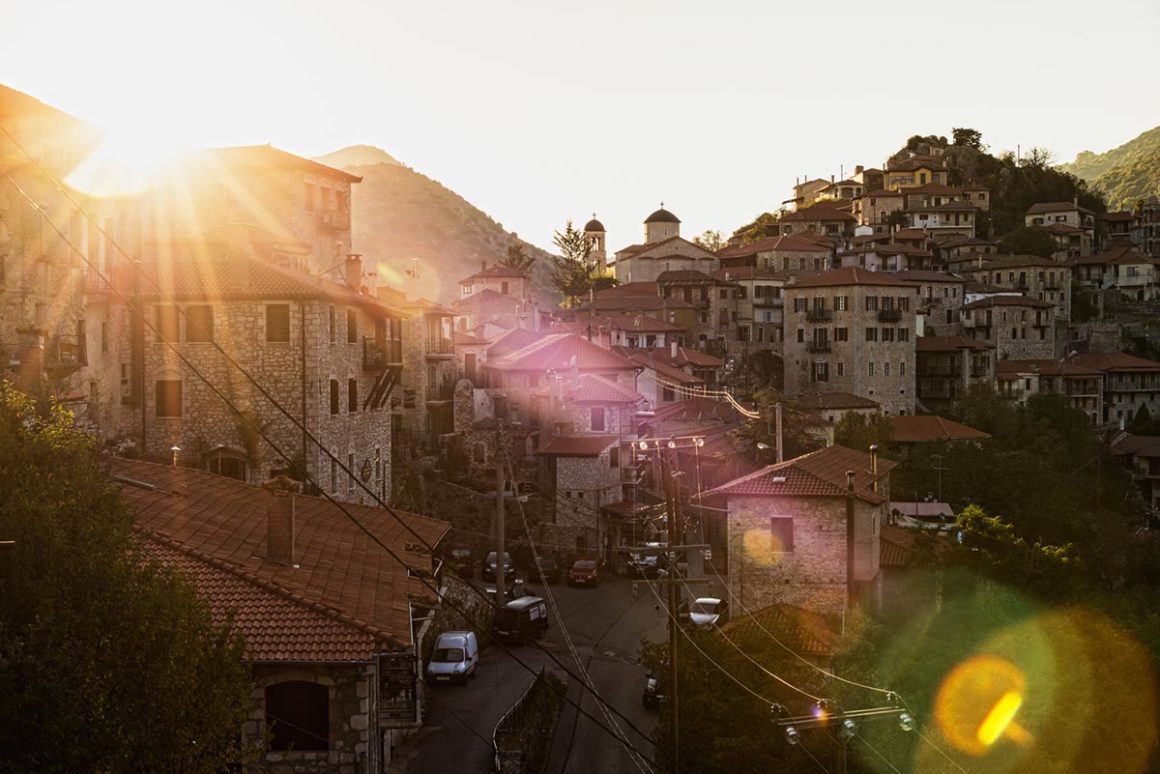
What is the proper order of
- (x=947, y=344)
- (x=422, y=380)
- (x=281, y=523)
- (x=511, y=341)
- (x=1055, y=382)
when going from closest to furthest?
(x=281, y=523), (x=422, y=380), (x=511, y=341), (x=947, y=344), (x=1055, y=382)

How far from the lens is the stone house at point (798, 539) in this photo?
31484mm

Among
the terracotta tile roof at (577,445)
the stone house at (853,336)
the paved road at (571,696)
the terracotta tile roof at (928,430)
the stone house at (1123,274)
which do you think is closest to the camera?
the paved road at (571,696)

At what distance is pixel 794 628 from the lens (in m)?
28.2

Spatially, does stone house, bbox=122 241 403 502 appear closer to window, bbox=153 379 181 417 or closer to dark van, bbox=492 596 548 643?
window, bbox=153 379 181 417

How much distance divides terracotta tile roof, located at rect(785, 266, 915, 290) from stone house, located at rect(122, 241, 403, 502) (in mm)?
53033

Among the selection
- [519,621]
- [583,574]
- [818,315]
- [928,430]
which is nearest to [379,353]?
[519,621]

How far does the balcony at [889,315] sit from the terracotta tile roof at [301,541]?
62.0 m

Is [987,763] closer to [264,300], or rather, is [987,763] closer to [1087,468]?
[264,300]

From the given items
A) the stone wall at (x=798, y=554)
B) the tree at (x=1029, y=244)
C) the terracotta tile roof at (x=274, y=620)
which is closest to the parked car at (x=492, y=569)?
the stone wall at (x=798, y=554)

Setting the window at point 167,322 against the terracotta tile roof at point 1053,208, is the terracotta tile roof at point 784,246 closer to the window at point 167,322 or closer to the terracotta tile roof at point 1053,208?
the terracotta tile roof at point 1053,208

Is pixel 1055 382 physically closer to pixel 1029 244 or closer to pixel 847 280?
pixel 847 280

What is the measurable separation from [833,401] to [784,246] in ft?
85.8

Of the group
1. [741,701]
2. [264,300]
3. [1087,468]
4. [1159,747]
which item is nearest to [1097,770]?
[1159,747]

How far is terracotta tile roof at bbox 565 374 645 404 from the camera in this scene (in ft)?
172
